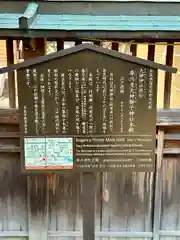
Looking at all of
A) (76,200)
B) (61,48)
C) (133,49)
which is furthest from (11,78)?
(76,200)

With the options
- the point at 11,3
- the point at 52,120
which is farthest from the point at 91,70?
the point at 11,3

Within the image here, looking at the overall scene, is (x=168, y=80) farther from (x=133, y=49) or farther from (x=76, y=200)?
(x=76, y=200)

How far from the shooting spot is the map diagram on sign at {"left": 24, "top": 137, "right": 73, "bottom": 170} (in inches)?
161

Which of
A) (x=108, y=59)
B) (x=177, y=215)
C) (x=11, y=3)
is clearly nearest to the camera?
(x=108, y=59)

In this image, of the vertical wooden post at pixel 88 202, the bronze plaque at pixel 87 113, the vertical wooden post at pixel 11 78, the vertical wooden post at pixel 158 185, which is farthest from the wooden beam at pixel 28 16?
the vertical wooden post at pixel 158 185

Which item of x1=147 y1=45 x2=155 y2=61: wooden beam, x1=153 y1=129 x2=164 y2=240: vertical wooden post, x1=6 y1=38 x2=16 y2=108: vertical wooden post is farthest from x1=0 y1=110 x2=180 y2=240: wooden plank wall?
x1=147 y1=45 x2=155 y2=61: wooden beam

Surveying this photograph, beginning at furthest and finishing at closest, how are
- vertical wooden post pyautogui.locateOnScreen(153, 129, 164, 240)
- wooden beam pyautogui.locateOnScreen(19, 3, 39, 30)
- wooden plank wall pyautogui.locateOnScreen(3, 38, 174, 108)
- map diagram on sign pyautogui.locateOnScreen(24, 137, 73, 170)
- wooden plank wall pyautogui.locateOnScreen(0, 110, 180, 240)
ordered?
wooden plank wall pyautogui.locateOnScreen(0, 110, 180, 240)
vertical wooden post pyautogui.locateOnScreen(153, 129, 164, 240)
wooden plank wall pyautogui.locateOnScreen(3, 38, 174, 108)
map diagram on sign pyautogui.locateOnScreen(24, 137, 73, 170)
wooden beam pyautogui.locateOnScreen(19, 3, 39, 30)

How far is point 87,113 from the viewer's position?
159 inches

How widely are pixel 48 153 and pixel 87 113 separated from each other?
0.64 m

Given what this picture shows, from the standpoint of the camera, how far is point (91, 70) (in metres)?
3.97

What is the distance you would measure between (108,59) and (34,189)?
2.50m

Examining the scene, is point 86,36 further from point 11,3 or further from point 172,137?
point 172,137

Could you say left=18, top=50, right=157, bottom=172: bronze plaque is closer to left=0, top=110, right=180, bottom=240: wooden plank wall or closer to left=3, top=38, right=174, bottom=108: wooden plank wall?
left=3, top=38, right=174, bottom=108: wooden plank wall

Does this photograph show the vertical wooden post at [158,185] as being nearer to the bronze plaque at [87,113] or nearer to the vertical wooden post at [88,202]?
the bronze plaque at [87,113]
